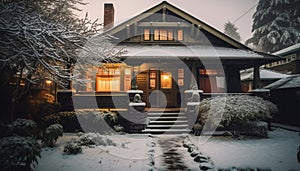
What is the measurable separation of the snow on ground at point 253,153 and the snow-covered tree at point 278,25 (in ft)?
86.5

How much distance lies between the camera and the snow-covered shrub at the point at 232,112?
25.5 ft

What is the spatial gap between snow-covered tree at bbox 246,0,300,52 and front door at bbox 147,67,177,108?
23.4 meters

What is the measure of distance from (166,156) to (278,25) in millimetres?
31607

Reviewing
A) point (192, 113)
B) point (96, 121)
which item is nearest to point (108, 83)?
point (96, 121)

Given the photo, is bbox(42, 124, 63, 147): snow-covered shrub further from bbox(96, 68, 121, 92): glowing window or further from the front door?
the front door

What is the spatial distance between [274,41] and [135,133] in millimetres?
28439

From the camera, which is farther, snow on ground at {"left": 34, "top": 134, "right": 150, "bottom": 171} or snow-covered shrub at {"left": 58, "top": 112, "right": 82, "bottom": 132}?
snow-covered shrub at {"left": 58, "top": 112, "right": 82, "bottom": 132}

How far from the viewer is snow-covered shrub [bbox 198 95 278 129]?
7.76 metres

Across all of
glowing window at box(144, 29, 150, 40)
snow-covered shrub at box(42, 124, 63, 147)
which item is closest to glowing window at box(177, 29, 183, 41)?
glowing window at box(144, 29, 150, 40)

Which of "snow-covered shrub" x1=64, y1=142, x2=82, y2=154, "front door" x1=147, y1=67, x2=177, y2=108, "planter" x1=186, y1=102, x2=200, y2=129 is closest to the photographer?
"snow-covered shrub" x1=64, y1=142, x2=82, y2=154

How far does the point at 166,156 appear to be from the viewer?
577cm

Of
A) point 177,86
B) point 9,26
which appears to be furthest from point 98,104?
point 9,26

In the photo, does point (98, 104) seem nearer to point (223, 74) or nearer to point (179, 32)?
point (179, 32)

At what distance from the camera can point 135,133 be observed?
30.1 feet
